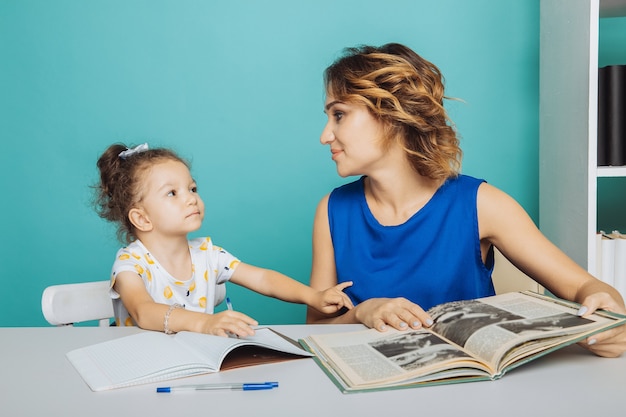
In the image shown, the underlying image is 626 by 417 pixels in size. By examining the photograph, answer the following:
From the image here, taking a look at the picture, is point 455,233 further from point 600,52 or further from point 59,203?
point 59,203

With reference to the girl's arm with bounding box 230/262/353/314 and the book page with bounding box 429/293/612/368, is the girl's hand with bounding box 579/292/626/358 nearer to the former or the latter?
the book page with bounding box 429/293/612/368

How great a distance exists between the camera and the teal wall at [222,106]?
2295 mm

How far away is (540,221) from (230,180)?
45.2 inches

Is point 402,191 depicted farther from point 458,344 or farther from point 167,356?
point 167,356

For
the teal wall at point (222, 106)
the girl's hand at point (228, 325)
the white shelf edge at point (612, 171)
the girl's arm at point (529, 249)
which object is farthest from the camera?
the teal wall at point (222, 106)

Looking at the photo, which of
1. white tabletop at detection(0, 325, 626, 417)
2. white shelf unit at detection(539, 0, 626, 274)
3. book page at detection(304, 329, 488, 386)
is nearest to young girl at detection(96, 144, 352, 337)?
book page at detection(304, 329, 488, 386)

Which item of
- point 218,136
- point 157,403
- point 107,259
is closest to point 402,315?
point 157,403

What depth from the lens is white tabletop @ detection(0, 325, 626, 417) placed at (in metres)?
0.75

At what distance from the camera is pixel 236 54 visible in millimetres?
2371

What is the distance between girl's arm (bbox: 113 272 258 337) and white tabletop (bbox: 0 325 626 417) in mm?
138

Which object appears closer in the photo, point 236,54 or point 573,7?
point 573,7

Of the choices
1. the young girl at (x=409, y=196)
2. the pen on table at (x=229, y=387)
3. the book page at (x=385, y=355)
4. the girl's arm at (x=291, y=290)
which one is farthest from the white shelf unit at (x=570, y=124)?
the pen on table at (x=229, y=387)

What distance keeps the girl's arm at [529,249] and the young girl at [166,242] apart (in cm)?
45

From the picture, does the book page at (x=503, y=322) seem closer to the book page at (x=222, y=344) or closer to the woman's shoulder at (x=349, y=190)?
the book page at (x=222, y=344)
